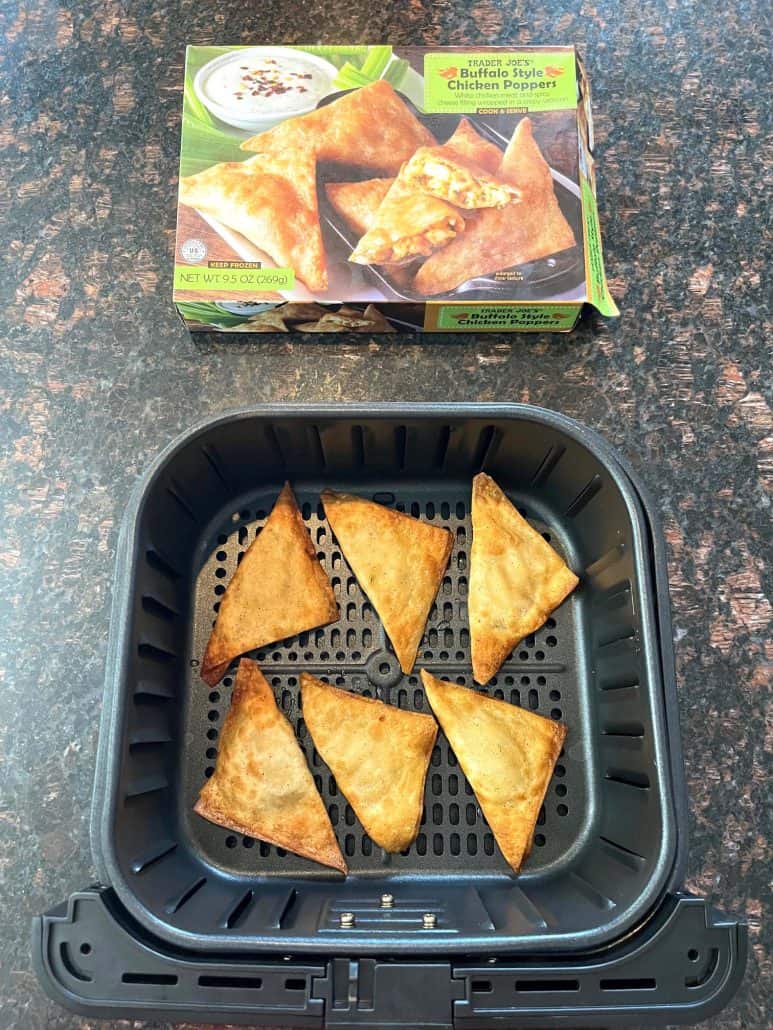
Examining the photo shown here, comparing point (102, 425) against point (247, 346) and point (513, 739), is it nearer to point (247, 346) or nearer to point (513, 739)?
point (247, 346)

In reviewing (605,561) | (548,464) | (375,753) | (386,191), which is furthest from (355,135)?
(375,753)

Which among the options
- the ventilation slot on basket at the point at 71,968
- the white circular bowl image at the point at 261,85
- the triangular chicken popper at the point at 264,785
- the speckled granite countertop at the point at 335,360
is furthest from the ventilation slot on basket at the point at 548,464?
the ventilation slot on basket at the point at 71,968

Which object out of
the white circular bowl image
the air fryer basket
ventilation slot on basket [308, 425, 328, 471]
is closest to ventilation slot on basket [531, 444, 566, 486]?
the air fryer basket

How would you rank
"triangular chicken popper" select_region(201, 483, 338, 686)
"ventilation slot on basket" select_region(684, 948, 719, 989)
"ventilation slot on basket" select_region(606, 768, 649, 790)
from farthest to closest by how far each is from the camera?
"triangular chicken popper" select_region(201, 483, 338, 686), "ventilation slot on basket" select_region(606, 768, 649, 790), "ventilation slot on basket" select_region(684, 948, 719, 989)

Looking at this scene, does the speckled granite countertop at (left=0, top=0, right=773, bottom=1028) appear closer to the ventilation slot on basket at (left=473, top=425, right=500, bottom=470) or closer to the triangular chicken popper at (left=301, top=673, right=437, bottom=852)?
the ventilation slot on basket at (left=473, top=425, right=500, bottom=470)

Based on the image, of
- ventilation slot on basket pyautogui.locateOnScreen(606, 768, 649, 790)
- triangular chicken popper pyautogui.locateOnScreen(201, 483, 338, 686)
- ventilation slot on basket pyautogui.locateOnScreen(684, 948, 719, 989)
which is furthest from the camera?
triangular chicken popper pyautogui.locateOnScreen(201, 483, 338, 686)

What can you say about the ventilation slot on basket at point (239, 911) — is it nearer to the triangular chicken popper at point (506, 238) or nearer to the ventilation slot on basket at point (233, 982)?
the ventilation slot on basket at point (233, 982)

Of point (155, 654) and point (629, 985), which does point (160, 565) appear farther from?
point (629, 985)

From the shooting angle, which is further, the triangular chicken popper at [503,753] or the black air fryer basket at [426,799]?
the triangular chicken popper at [503,753]
